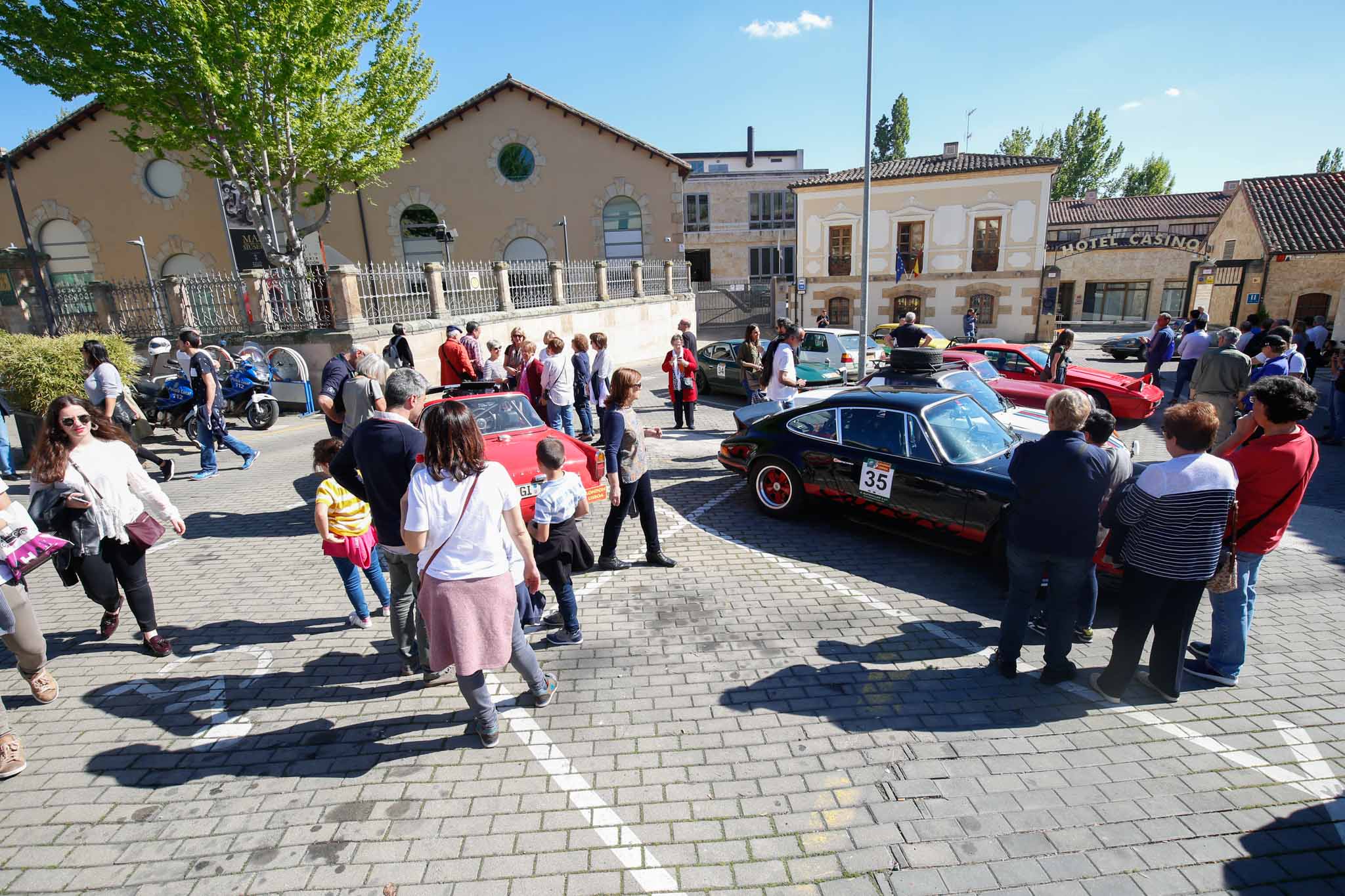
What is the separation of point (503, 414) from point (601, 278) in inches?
539

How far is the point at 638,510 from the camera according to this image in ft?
18.6

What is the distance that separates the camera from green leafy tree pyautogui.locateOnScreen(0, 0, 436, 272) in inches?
544

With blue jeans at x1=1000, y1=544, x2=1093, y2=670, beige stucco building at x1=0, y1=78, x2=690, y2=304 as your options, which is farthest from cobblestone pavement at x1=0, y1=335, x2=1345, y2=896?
beige stucco building at x1=0, y1=78, x2=690, y2=304

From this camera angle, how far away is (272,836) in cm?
295

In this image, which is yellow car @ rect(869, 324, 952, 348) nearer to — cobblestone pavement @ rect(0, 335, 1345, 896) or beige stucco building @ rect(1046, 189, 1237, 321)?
cobblestone pavement @ rect(0, 335, 1345, 896)

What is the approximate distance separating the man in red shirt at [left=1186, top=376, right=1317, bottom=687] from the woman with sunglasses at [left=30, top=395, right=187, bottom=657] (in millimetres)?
6687

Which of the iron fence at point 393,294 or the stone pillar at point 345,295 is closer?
the stone pillar at point 345,295

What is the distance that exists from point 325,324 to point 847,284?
23690mm

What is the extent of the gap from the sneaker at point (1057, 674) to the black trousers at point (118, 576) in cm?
597

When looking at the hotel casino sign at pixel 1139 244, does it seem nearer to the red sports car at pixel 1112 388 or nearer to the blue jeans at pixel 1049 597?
the red sports car at pixel 1112 388

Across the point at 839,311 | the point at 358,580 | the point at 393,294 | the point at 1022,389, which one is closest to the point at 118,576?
the point at 358,580

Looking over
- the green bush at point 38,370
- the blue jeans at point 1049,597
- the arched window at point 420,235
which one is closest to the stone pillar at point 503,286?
the green bush at point 38,370

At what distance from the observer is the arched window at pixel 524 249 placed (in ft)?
87.5

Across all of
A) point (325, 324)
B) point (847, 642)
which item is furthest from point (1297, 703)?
point (325, 324)
